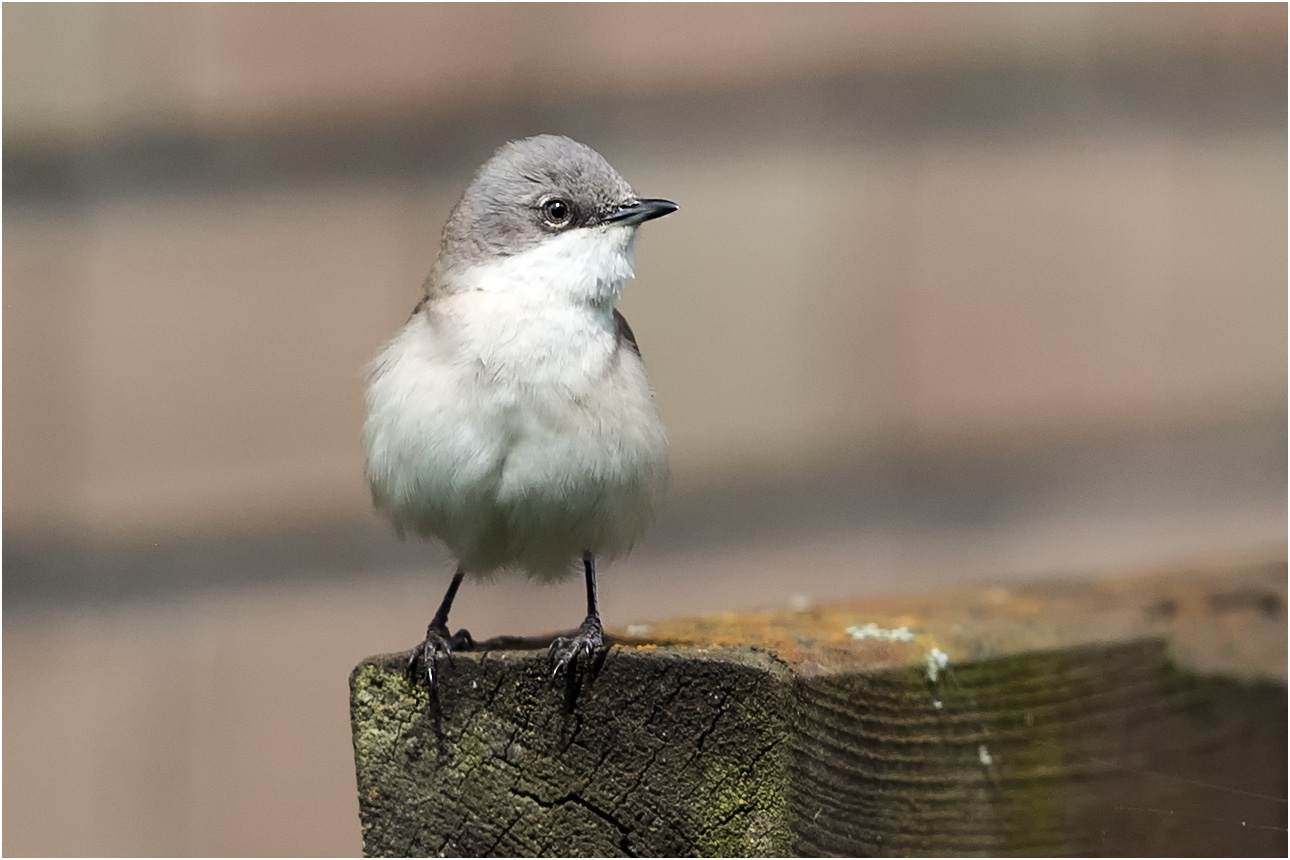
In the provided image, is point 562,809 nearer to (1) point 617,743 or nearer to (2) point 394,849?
(1) point 617,743

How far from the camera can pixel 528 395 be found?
2.92m

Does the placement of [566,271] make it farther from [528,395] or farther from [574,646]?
[574,646]

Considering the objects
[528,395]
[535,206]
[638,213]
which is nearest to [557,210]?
[535,206]

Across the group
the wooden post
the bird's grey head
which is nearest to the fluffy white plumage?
the bird's grey head

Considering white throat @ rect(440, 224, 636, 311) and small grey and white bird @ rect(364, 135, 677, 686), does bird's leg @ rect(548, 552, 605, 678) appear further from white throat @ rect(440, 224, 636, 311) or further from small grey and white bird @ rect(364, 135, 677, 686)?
white throat @ rect(440, 224, 636, 311)

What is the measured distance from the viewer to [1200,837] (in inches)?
103

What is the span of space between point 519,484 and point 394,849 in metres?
0.94

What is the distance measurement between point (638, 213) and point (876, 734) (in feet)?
4.71

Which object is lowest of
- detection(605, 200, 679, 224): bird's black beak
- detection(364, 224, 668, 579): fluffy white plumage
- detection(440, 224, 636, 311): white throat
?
detection(364, 224, 668, 579): fluffy white plumage

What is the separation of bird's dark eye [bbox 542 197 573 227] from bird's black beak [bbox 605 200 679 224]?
0.31 feet

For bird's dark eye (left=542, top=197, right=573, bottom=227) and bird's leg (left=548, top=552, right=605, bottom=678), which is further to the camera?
bird's dark eye (left=542, top=197, right=573, bottom=227)

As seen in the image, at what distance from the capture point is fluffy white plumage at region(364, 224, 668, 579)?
2926mm

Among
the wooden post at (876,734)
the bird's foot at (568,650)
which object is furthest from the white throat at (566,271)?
the bird's foot at (568,650)

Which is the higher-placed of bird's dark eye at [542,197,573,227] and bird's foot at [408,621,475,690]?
bird's dark eye at [542,197,573,227]
